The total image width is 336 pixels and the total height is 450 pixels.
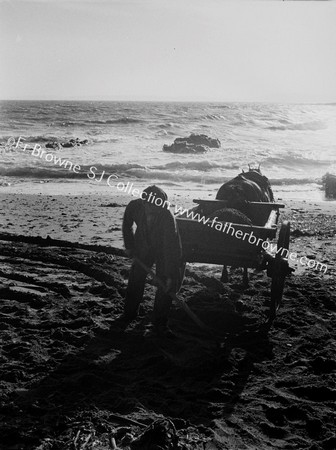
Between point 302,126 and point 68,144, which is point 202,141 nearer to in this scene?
point 68,144

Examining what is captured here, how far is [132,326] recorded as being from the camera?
18.2 feet

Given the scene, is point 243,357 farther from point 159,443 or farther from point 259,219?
point 259,219

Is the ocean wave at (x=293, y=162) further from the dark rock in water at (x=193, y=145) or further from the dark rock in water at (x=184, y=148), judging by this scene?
the dark rock in water at (x=193, y=145)

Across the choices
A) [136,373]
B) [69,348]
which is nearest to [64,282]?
[69,348]

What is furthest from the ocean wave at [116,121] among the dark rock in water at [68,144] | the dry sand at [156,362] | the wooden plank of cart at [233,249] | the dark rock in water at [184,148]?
the wooden plank of cart at [233,249]

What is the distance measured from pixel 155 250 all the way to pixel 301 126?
47.2 meters

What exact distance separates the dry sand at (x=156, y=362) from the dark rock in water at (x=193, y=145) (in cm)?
1969

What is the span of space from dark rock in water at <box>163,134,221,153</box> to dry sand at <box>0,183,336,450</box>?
64.6ft

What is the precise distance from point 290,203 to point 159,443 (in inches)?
455

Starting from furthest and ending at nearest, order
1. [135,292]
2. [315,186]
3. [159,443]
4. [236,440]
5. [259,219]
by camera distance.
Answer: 1. [315,186]
2. [259,219]
3. [135,292]
4. [236,440]
5. [159,443]

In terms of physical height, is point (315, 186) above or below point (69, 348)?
above

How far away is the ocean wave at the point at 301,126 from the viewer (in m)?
46.1

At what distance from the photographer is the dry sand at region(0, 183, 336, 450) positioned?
3.64 metres

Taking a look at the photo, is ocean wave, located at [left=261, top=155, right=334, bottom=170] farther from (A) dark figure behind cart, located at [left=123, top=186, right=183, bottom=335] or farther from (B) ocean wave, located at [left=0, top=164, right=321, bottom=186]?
(A) dark figure behind cart, located at [left=123, top=186, right=183, bottom=335]
